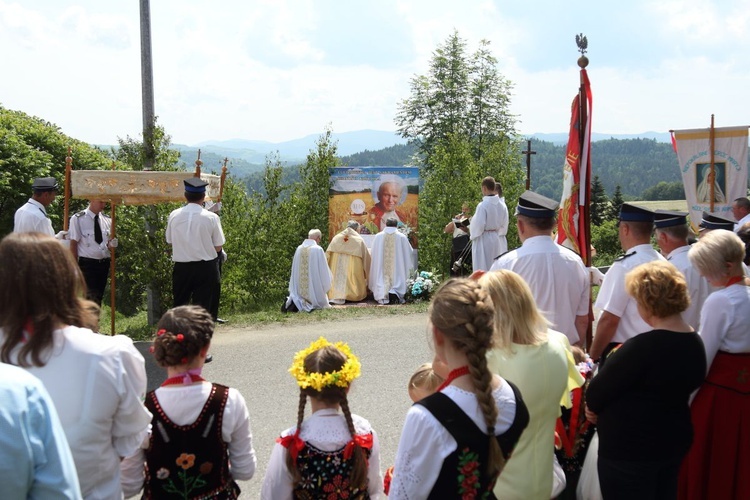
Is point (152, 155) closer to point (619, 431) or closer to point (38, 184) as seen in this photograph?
point (38, 184)

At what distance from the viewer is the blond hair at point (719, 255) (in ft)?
12.6

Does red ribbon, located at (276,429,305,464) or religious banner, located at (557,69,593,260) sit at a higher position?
religious banner, located at (557,69,593,260)

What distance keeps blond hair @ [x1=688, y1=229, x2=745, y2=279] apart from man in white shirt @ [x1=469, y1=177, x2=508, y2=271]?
831 cm

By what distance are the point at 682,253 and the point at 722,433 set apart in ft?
4.57

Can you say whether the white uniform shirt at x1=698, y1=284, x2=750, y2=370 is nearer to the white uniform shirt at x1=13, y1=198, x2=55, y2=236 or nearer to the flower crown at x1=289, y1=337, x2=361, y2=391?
the flower crown at x1=289, y1=337, x2=361, y2=391

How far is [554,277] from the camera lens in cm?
455

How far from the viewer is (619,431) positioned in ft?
10.4

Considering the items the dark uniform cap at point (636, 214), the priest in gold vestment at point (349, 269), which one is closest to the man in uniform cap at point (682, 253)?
the dark uniform cap at point (636, 214)

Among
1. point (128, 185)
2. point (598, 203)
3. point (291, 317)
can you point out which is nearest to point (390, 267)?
point (291, 317)

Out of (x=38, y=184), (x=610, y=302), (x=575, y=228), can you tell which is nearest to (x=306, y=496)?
(x=610, y=302)

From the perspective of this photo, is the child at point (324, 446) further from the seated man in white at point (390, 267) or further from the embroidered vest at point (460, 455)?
the seated man in white at point (390, 267)

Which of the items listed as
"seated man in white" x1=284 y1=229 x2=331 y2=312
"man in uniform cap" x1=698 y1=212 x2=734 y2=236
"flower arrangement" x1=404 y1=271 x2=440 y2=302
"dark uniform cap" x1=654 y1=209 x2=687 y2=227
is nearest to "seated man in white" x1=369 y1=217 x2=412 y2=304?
"flower arrangement" x1=404 y1=271 x2=440 y2=302

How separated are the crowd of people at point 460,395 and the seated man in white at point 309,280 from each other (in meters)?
7.81

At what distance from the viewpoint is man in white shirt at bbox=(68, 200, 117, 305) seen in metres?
8.95
